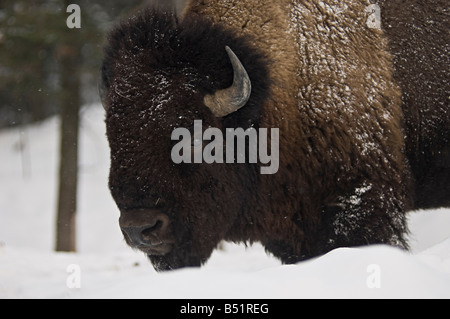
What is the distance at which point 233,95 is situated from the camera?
141 inches

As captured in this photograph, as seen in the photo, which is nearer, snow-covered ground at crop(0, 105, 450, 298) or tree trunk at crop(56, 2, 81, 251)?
snow-covered ground at crop(0, 105, 450, 298)

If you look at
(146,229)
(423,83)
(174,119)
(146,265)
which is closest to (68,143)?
(146,265)

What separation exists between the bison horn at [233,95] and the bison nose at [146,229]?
87 cm

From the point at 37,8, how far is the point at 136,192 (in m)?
6.86

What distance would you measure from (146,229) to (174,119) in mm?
796

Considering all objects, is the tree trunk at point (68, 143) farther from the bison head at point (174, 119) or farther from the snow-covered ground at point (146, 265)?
Answer: the bison head at point (174, 119)

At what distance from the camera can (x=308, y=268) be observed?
9.33 ft

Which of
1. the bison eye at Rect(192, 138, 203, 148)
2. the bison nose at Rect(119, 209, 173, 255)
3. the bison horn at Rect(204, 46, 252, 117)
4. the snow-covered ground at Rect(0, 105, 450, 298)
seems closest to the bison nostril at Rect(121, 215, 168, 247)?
the bison nose at Rect(119, 209, 173, 255)

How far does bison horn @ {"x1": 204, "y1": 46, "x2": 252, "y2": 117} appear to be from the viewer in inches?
139

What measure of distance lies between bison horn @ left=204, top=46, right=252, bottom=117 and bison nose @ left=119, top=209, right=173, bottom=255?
87cm

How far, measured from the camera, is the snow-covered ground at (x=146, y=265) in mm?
2586

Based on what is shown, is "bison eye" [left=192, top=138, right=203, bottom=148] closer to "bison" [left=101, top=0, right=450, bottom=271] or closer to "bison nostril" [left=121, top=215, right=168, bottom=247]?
"bison" [left=101, top=0, right=450, bottom=271]
